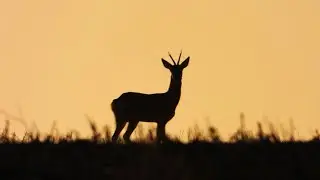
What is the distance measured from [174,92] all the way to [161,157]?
41.5ft

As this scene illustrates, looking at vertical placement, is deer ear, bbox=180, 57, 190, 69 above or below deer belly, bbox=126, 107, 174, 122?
above

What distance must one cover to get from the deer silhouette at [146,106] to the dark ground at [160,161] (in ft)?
30.2

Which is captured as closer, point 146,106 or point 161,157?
point 161,157

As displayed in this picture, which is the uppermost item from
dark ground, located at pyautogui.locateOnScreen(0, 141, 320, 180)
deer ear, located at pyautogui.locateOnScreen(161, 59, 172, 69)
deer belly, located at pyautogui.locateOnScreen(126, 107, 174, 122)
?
deer ear, located at pyautogui.locateOnScreen(161, 59, 172, 69)

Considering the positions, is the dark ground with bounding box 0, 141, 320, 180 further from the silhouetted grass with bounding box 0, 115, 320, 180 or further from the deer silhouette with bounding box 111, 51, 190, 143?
the deer silhouette with bounding box 111, 51, 190, 143

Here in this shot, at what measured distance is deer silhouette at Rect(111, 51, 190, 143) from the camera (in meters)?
20.8

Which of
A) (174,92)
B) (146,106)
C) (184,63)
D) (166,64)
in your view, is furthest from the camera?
(184,63)

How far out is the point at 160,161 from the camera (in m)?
8.66

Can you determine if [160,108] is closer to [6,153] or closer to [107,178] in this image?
[6,153]

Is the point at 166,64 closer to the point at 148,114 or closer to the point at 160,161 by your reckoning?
the point at 148,114

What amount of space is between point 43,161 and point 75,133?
2.59 m

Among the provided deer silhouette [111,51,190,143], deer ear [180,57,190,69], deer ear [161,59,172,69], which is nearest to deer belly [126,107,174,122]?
deer silhouette [111,51,190,143]

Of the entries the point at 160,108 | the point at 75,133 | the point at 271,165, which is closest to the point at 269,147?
the point at 271,165

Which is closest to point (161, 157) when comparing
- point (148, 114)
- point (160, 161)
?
point (160, 161)
